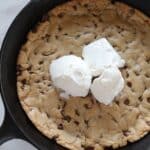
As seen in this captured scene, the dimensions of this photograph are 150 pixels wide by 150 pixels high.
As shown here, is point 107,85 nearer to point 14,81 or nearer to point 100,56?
point 100,56

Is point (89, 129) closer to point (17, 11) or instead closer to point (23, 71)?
point (23, 71)

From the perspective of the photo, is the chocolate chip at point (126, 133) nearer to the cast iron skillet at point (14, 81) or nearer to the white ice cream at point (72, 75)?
the cast iron skillet at point (14, 81)

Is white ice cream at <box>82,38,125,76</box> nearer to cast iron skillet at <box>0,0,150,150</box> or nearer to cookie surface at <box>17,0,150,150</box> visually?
cookie surface at <box>17,0,150,150</box>

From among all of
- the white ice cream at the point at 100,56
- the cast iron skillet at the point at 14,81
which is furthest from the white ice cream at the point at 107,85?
the cast iron skillet at the point at 14,81

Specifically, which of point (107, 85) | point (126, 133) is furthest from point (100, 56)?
point (126, 133)

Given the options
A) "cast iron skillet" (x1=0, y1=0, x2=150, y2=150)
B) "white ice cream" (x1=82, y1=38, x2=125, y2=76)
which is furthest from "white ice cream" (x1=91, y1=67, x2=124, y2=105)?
"cast iron skillet" (x1=0, y1=0, x2=150, y2=150)
